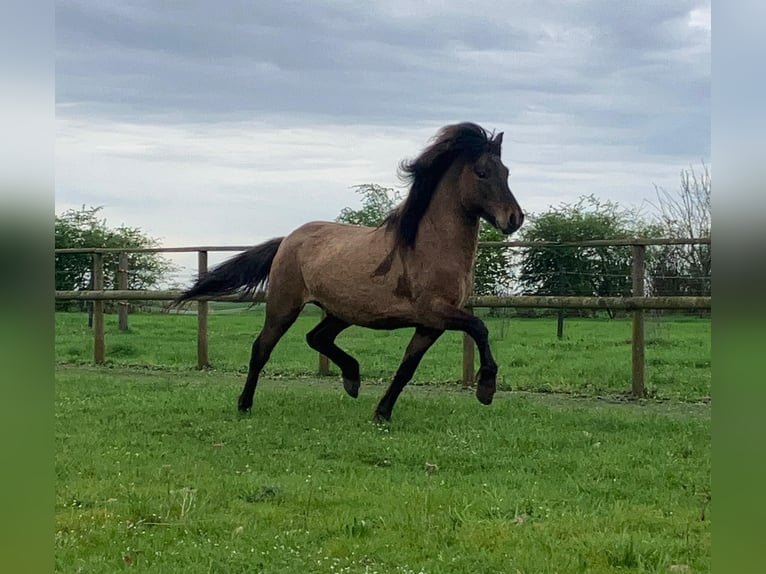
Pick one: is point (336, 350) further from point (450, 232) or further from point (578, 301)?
point (578, 301)

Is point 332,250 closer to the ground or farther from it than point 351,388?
farther from it

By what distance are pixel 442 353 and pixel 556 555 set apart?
329 inches

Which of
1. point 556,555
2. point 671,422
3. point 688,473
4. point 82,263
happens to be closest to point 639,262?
point 671,422

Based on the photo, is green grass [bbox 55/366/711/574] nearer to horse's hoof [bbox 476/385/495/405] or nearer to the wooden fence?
horse's hoof [bbox 476/385/495/405]

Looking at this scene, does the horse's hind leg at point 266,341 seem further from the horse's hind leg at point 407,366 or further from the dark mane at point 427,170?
the dark mane at point 427,170

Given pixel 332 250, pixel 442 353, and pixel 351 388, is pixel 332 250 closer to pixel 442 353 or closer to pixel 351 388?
pixel 351 388

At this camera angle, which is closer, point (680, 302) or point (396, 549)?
point (396, 549)

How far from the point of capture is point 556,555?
293 centimetres

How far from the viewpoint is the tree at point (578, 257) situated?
9758 mm

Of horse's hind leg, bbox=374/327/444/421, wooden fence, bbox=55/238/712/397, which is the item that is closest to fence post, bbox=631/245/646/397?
wooden fence, bbox=55/238/712/397

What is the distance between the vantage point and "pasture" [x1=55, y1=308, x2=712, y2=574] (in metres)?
3.00

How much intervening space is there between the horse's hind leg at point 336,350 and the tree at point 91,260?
4.37 m

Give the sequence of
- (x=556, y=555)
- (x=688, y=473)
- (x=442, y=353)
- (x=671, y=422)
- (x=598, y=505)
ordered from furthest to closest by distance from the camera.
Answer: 1. (x=442, y=353)
2. (x=671, y=422)
3. (x=688, y=473)
4. (x=598, y=505)
5. (x=556, y=555)

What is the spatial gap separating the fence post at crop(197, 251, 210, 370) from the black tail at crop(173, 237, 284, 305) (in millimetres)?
2405
